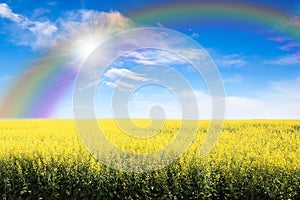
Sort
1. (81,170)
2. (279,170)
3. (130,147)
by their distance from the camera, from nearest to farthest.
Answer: (279,170) < (81,170) < (130,147)

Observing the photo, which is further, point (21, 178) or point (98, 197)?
point (21, 178)

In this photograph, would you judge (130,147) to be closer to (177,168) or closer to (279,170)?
(177,168)

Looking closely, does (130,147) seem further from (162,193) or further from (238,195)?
(238,195)

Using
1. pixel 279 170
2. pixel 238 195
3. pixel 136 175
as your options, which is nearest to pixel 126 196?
pixel 136 175

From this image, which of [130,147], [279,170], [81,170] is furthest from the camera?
[130,147]

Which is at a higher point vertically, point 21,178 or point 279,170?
point 279,170

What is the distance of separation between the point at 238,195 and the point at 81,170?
11.7 feet

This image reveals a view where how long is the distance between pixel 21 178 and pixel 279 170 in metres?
6.05

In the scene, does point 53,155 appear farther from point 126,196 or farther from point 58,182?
point 126,196

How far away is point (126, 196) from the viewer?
7.27 m

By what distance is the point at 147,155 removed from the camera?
7770mm

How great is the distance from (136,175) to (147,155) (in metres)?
0.69

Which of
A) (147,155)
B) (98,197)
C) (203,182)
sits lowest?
(98,197)

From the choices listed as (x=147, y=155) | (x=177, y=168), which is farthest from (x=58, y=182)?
(x=177, y=168)
